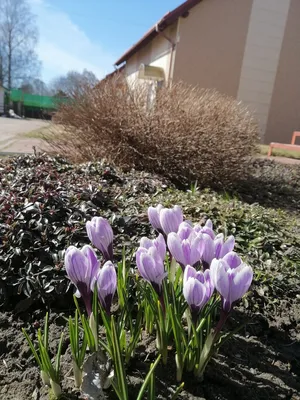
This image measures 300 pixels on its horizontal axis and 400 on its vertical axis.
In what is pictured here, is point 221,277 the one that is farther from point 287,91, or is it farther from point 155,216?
point 287,91

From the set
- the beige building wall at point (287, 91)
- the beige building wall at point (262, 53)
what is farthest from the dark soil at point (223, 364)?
the beige building wall at point (287, 91)

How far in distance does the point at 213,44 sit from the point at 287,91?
4226 mm

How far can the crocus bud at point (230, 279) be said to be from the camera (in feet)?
4.18

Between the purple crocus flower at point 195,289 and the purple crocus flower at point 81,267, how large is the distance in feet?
1.13

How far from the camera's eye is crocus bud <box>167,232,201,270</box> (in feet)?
4.79

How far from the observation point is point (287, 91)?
1669cm

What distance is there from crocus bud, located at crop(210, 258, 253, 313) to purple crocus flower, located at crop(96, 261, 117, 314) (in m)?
0.36

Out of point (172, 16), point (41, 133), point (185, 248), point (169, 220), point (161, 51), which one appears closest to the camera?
point (185, 248)

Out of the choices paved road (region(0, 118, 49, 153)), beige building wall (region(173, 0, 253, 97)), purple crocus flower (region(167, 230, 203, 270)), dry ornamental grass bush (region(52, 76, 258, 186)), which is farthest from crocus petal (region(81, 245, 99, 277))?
beige building wall (region(173, 0, 253, 97))

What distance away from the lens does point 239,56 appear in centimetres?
1562

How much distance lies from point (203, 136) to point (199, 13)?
1063 centimetres

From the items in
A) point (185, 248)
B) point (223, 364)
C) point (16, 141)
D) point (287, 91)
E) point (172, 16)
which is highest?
point (172, 16)

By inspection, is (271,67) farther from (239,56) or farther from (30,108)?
(30,108)

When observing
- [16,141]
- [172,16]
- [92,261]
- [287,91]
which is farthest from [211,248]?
[287,91]
